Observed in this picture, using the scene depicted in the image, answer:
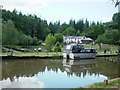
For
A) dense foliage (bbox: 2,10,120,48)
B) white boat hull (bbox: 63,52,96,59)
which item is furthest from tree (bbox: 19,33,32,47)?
white boat hull (bbox: 63,52,96,59)

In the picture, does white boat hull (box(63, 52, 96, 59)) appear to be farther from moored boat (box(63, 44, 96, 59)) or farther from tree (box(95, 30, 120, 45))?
tree (box(95, 30, 120, 45))

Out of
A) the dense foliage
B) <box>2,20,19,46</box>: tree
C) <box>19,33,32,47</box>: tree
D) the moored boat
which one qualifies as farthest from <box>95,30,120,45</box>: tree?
<box>2,20,19,46</box>: tree

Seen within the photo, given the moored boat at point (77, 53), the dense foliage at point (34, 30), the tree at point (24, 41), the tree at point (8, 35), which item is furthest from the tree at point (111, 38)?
the tree at point (8, 35)

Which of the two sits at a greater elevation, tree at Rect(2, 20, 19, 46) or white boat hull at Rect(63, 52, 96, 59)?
tree at Rect(2, 20, 19, 46)

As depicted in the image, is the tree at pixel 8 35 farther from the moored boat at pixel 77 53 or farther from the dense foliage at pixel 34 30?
the moored boat at pixel 77 53

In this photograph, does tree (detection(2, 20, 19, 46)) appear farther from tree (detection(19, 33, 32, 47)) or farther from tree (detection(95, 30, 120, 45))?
tree (detection(95, 30, 120, 45))

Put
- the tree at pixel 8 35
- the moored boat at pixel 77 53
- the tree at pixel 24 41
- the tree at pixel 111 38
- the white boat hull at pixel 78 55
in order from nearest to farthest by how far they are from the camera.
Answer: the white boat hull at pixel 78 55 < the moored boat at pixel 77 53 < the tree at pixel 8 35 < the tree at pixel 111 38 < the tree at pixel 24 41

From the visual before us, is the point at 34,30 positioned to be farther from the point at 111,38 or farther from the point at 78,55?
the point at 78,55

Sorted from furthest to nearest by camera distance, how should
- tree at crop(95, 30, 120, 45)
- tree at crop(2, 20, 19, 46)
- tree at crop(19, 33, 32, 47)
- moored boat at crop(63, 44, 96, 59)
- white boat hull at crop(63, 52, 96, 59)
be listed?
tree at crop(19, 33, 32, 47)
tree at crop(95, 30, 120, 45)
tree at crop(2, 20, 19, 46)
moored boat at crop(63, 44, 96, 59)
white boat hull at crop(63, 52, 96, 59)

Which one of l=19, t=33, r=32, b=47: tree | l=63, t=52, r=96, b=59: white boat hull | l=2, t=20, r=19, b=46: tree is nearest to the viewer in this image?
l=63, t=52, r=96, b=59: white boat hull

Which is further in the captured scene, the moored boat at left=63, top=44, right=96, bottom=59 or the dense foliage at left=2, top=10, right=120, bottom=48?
the dense foliage at left=2, top=10, right=120, bottom=48

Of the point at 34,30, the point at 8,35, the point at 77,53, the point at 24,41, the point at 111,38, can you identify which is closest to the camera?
the point at 77,53

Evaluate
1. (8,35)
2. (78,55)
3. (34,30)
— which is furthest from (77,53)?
(34,30)

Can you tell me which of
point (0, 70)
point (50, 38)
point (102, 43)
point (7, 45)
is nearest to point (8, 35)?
point (7, 45)
